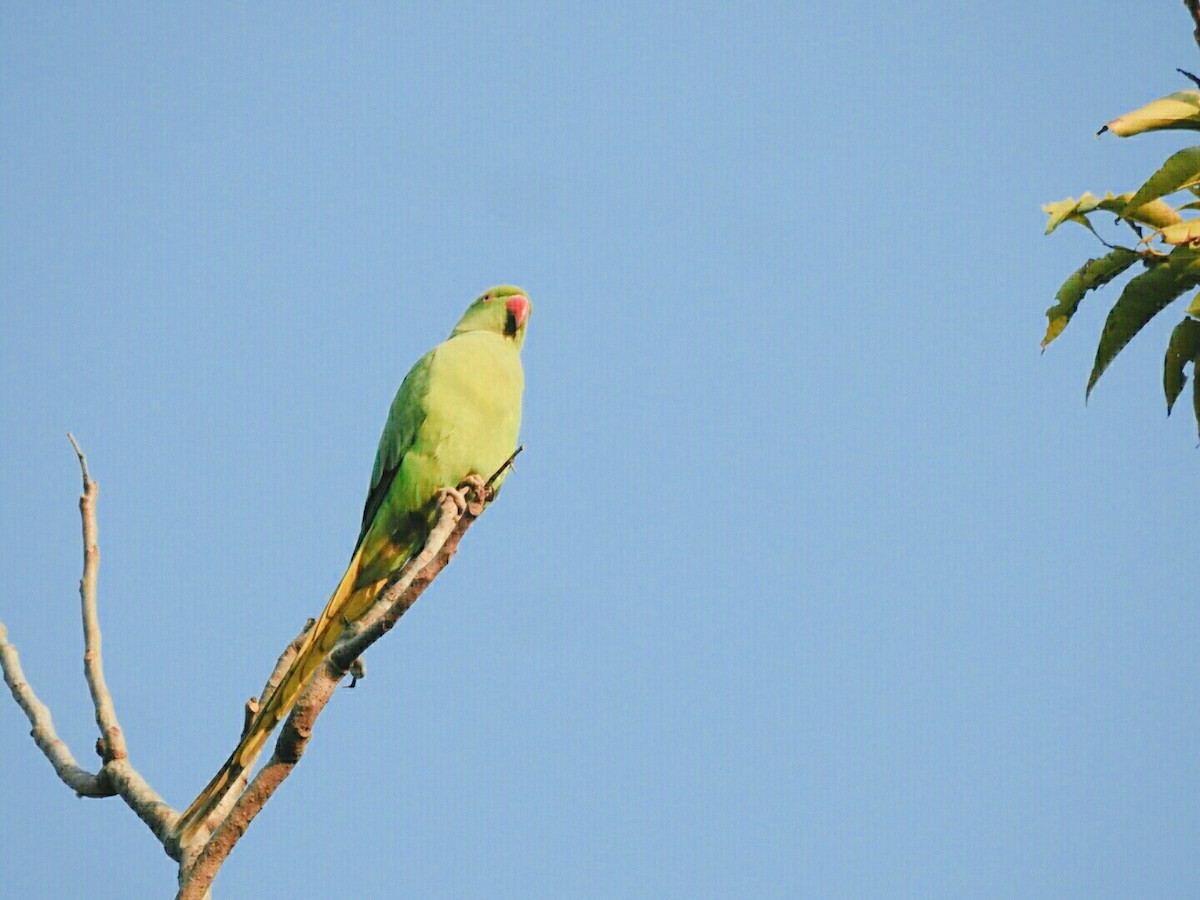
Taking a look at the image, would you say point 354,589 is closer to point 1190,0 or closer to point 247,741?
point 247,741

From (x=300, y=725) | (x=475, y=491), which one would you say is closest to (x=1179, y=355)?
(x=300, y=725)

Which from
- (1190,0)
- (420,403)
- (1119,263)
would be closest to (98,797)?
(420,403)

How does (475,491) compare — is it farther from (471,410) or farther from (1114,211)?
(1114,211)

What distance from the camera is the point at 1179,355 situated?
2.13 metres

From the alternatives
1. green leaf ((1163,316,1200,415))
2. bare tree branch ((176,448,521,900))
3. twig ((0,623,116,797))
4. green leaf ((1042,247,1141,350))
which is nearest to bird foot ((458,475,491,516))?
bare tree branch ((176,448,521,900))

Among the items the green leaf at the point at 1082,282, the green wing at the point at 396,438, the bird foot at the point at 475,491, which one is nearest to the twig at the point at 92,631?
the bird foot at the point at 475,491

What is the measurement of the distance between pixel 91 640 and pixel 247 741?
51cm

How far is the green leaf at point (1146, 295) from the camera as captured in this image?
2.01m

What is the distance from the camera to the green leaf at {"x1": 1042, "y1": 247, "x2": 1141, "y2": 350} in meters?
2.15

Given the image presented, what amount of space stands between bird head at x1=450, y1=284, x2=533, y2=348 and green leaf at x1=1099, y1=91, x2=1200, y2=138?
3613 millimetres

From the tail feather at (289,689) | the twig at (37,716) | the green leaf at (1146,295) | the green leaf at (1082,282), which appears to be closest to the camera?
the green leaf at (1146,295)

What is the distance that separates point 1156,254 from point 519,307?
367 centimetres

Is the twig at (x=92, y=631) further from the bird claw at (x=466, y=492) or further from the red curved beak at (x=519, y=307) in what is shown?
the red curved beak at (x=519, y=307)

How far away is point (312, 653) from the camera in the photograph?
3570 millimetres
